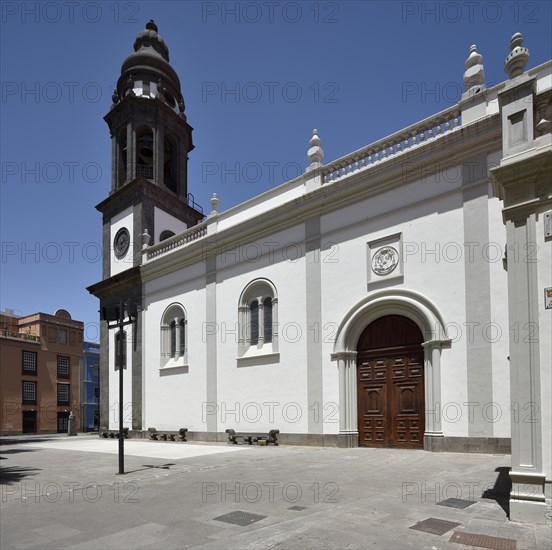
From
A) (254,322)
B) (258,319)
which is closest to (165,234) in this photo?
(254,322)

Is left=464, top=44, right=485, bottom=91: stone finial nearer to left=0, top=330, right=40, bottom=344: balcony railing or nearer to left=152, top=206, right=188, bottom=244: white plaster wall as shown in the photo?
left=152, top=206, right=188, bottom=244: white plaster wall

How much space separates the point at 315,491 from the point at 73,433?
29.3 metres

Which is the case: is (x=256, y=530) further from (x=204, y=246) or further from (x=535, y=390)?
(x=204, y=246)

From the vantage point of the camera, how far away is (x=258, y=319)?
19.0 m

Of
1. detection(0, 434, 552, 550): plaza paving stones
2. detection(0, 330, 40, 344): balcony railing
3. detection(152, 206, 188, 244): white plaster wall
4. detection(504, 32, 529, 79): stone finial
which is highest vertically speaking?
detection(152, 206, 188, 244): white plaster wall

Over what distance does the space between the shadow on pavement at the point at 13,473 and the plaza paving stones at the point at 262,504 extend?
1.1 inches

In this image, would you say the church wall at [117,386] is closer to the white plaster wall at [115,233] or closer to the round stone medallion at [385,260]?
the white plaster wall at [115,233]

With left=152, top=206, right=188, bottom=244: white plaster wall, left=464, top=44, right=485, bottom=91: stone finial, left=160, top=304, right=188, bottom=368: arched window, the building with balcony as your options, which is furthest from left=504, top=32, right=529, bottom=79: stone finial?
the building with balcony

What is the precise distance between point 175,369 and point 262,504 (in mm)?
15683

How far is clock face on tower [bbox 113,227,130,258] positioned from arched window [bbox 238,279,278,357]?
9.81m

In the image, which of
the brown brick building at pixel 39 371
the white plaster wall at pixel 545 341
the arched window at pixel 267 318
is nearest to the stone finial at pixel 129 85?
the arched window at pixel 267 318

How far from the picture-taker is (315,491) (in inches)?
309

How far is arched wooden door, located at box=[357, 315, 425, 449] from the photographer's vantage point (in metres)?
14.0

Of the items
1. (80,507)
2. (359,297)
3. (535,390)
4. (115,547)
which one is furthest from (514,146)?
(359,297)
